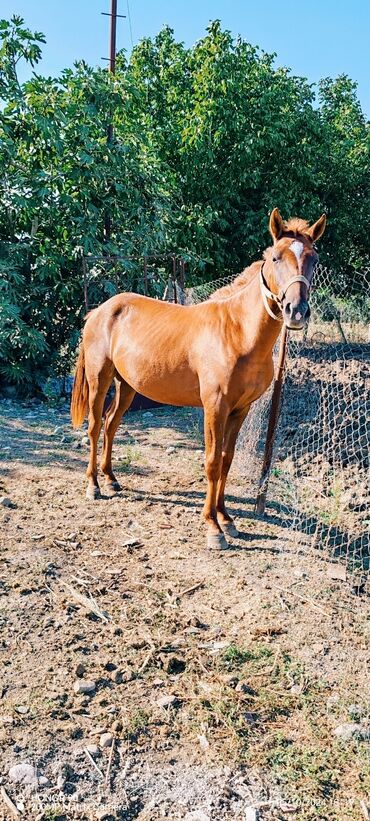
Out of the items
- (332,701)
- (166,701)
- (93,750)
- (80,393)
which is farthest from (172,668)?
(80,393)

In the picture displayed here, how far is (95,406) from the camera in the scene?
4.80 meters

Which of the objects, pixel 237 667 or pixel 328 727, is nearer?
pixel 328 727

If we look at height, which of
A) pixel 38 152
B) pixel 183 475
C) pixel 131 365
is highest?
pixel 38 152

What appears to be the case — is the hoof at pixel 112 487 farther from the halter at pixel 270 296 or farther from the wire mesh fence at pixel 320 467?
the halter at pixel 270 296

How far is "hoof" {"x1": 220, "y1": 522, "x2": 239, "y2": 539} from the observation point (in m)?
4.09

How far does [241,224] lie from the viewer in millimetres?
11086

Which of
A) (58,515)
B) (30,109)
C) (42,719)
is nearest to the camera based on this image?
(42,719)

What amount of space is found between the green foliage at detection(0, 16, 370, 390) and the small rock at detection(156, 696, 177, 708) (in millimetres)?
6042

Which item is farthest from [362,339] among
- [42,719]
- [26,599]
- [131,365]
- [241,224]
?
[42,719]

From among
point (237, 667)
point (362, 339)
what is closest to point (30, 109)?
point (362, 339)

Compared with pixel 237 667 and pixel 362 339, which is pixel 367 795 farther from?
pixel 362 339

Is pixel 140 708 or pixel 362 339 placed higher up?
pixel 362 339

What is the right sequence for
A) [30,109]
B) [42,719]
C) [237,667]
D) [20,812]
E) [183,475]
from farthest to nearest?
[30,109], [183,475], [237,667], [42,719], [20,812]

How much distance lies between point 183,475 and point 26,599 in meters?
2.28
